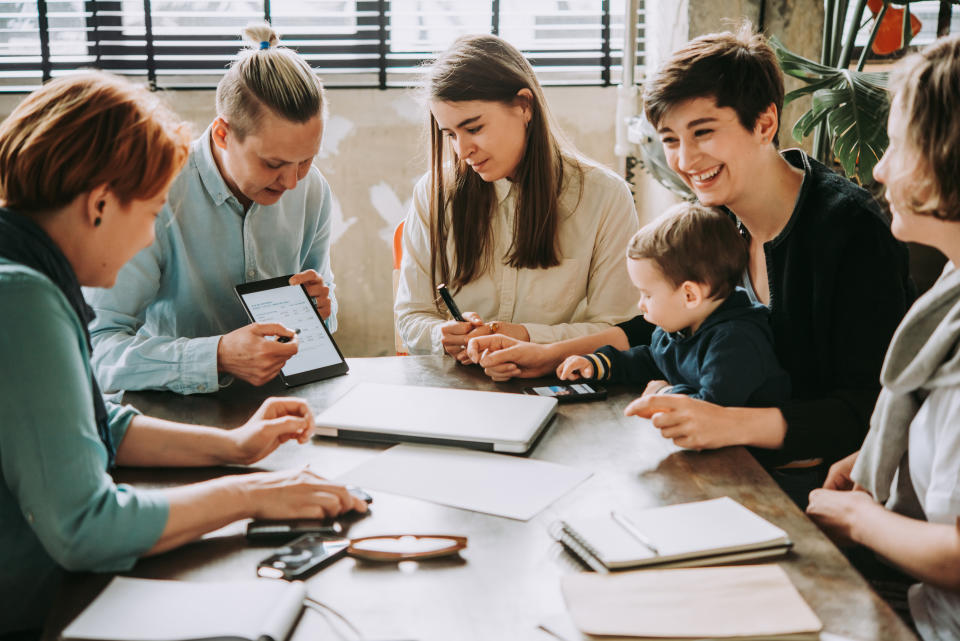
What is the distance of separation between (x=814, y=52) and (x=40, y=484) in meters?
2.71

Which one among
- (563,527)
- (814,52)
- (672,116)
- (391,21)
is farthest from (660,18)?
(563,527)

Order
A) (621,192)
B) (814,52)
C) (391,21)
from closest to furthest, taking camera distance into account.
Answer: (621,192), (814,52), (391,21)

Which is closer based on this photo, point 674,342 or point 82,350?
point 82,350

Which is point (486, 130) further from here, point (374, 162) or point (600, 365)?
point (374, 162)

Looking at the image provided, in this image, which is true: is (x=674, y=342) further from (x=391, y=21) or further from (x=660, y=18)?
(x=391, y=21)

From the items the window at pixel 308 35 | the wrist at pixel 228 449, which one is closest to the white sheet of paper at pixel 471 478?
the wrist at pixel 228 449

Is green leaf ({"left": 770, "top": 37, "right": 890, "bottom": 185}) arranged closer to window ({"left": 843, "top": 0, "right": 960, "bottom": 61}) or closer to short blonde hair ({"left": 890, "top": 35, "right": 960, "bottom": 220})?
window ({"left": 843, "top": 0, "right": 960, "bottom": 61})

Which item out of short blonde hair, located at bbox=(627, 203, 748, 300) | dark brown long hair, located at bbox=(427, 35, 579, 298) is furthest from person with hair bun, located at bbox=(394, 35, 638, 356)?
short blonde hair, located at bbox=(627, 203, 748, 300)

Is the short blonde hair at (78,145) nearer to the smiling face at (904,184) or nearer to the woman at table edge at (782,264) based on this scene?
the woman at table edge at (782,264)

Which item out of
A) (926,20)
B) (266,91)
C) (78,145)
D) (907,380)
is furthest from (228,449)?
(926,20)

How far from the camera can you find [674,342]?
1512mm

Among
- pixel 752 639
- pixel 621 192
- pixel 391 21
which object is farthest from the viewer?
pixel 391 21

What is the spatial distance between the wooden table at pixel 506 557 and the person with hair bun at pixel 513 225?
0.69 m

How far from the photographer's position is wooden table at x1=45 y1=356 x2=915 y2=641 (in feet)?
2.69
